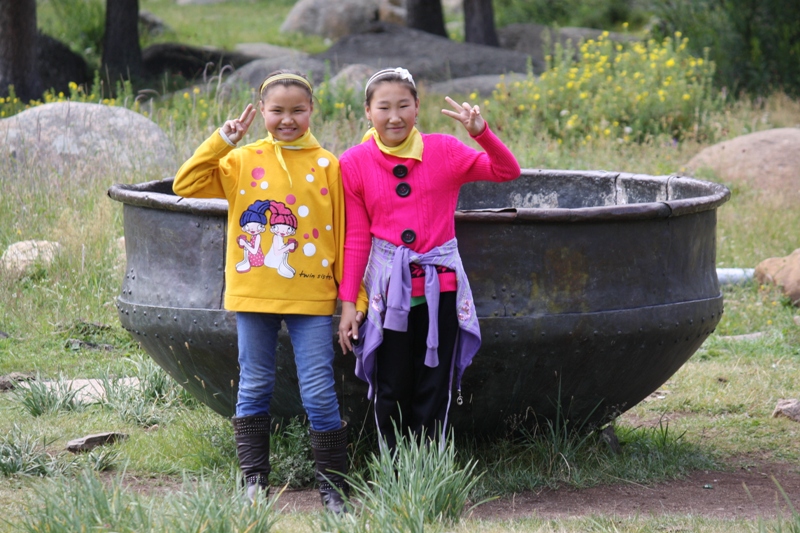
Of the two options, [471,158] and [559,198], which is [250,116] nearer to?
[471,158]

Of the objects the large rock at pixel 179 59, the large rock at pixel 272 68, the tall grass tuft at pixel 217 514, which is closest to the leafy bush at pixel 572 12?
the large rock at pixel 179 59

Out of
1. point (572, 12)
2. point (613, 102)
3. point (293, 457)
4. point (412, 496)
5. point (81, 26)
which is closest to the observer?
point (412, 496)

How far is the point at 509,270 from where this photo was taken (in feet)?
12.3

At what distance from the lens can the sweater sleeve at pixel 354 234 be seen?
3561 millimetres

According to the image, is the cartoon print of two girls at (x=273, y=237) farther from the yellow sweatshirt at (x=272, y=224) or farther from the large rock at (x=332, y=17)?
the large rock at (x=332, y=17)

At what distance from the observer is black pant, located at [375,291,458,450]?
361cm

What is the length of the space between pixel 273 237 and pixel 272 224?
0.05 m

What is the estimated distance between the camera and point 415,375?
147 inches

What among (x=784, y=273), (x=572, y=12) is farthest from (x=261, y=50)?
(x=784, y=273)

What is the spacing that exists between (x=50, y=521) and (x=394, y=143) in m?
1.72

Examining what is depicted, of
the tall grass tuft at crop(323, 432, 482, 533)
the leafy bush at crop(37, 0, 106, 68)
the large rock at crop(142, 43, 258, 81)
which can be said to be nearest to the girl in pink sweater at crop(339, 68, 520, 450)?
the tall grass tuft at crop(323, 432, 482, 533)

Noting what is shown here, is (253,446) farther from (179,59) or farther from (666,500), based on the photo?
(179,59)

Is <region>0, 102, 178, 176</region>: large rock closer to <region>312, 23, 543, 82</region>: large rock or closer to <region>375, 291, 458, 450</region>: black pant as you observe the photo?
<region>375, 291, 458, 450</region>: black pant

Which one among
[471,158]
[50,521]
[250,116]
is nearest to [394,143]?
[471,158]
